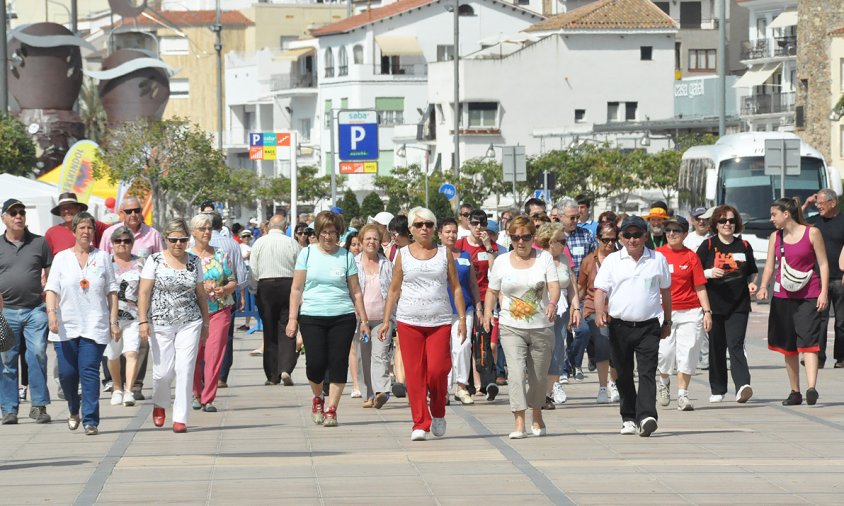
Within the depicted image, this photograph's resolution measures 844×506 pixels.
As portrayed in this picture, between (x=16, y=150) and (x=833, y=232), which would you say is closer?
(x=833, y=232)

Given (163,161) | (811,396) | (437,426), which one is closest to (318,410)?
(437,426)

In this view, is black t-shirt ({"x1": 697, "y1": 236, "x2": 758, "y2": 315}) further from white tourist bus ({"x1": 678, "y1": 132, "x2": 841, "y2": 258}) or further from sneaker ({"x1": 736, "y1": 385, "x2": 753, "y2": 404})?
white tourist bus ({"x1": 678, "y1": 132, "x2": 841, "y2": 258})

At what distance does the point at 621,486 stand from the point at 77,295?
5.28m

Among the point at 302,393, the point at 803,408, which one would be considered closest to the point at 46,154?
the point at 302,393

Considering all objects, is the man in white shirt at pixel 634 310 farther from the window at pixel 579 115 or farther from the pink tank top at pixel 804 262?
the window at pixel 579 115

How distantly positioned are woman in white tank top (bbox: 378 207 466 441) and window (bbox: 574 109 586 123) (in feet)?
240

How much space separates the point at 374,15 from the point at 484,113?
601 inches

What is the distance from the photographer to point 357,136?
35.6 meters

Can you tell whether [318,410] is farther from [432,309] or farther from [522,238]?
[522,238]

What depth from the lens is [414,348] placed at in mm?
13664

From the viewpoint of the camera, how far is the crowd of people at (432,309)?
44.5ft

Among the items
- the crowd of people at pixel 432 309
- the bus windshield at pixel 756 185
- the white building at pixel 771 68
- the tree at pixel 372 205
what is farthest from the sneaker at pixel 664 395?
the white building at pixel 771 68

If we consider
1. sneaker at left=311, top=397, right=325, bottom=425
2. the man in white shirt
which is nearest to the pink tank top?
the man in white shirt

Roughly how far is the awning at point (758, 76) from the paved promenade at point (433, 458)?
71.0 metres
